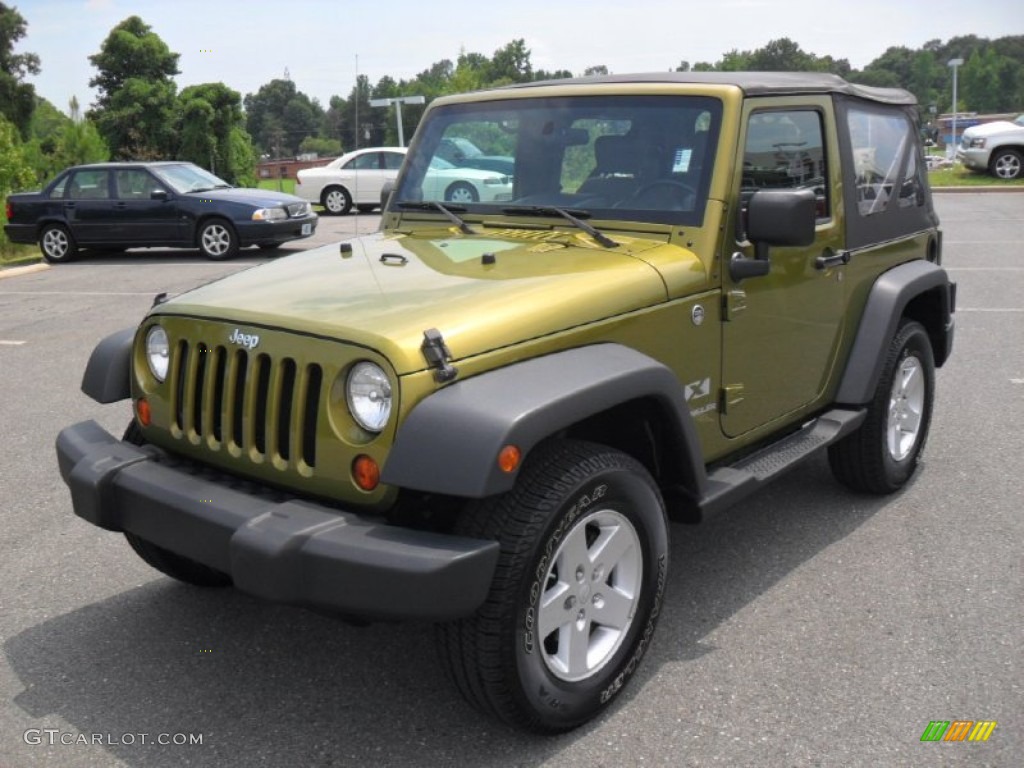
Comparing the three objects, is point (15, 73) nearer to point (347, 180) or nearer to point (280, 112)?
point (280, 112)

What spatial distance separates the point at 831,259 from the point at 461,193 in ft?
5.07

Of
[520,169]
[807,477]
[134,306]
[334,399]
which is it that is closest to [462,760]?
[334,399]

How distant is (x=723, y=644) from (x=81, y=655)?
85.8 inches

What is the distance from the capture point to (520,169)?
4.38 metres

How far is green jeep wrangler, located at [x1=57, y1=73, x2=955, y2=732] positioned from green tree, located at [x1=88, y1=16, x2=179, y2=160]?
103ft

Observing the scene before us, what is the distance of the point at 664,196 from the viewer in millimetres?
3949

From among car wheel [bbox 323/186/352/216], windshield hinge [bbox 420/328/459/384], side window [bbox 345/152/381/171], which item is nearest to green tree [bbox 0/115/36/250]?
car wheel [bbox 323/186/352/216]

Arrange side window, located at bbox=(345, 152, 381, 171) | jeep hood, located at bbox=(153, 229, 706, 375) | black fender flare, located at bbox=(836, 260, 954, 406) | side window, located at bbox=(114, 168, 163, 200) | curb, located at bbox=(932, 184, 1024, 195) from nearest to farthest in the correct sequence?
1. jeep hood, located at bbox=(153, 229, 706, 375)
2. black fender flare, located at bbox=(836, 260, 954, 406)
3. side window, located at bbox=(114, 168, 163, 200)
4. side window, located at bbox=(345, 152, 381, 171)
5. curb, located at bbox=(932, 184, 1024, 195)

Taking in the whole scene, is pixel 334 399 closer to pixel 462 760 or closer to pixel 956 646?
pixel 462 760

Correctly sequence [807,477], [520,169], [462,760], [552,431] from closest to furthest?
Result: [552,431] → [462,760] → [520,169] → [807,477]

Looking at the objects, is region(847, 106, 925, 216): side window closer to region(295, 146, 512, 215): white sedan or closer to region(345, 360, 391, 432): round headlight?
region(345, 360, 391, 432): round headlight

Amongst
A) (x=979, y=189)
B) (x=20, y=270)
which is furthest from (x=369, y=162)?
(x=979, y=189)

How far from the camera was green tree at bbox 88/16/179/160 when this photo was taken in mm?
35656

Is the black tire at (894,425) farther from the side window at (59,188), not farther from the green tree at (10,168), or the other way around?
the green tree at (10,168)
